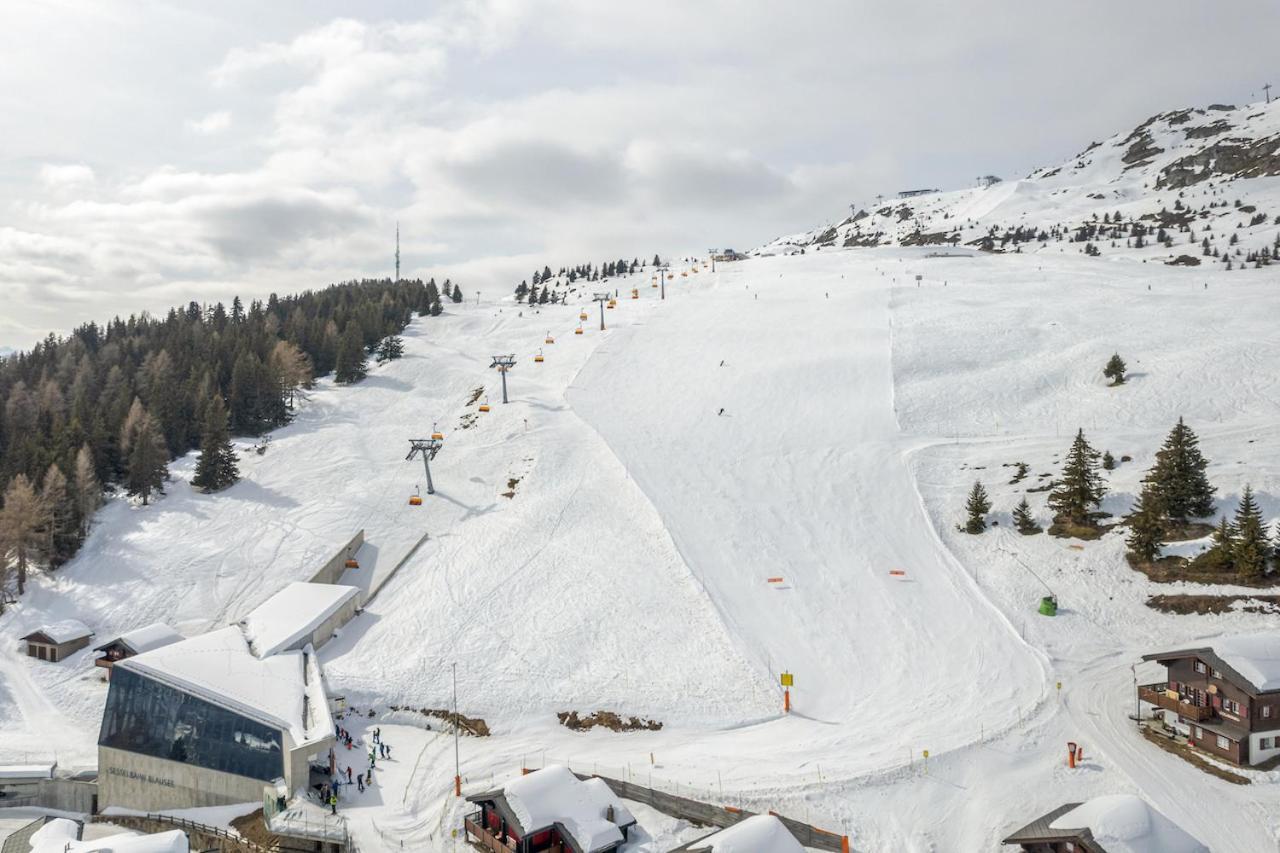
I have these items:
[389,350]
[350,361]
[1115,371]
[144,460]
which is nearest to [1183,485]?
[1115,371]

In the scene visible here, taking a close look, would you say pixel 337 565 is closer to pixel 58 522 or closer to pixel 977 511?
pixel 58 522

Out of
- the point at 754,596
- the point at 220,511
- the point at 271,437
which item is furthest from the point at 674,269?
the point at 754,596

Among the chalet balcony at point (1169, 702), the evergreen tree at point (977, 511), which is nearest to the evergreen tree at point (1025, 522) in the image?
the evergreen tree at point (977, 511)

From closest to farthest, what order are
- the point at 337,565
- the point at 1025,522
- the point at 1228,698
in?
the point at 1228,698 < the point at 1025,522 < the point at 337,565

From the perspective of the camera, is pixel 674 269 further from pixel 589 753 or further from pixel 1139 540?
pixel 589 753

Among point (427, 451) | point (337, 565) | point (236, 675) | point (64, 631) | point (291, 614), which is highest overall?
point (427, 451)

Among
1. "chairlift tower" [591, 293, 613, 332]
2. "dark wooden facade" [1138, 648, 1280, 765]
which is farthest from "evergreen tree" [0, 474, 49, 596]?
"dark wooden facade" [1138, 648, 1280, 765]

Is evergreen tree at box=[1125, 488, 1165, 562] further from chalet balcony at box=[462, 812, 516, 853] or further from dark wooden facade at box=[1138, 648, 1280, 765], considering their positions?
chalet balcony at box=[462, 812, 516, 853]

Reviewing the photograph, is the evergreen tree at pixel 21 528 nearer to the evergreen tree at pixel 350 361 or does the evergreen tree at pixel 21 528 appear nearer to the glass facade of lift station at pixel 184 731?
the glass facade of lift station at pixel 184 731
